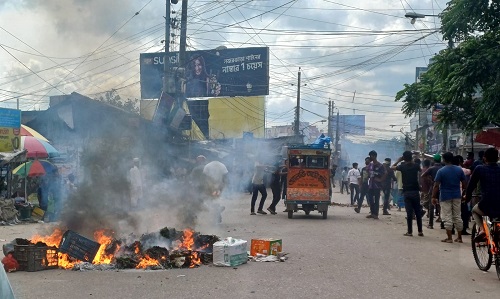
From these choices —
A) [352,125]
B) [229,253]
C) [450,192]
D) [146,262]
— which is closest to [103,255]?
[146,262]

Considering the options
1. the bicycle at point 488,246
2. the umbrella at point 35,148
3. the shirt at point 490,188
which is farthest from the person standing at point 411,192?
the umbrella at point 35,148

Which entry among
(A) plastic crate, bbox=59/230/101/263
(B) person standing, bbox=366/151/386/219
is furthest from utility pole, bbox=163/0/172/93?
(A) plastic crate, bbox=59/230/101/263

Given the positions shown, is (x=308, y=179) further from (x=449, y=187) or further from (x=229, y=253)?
(x=229, y=253)

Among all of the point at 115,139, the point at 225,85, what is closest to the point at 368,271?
the point at 115,139

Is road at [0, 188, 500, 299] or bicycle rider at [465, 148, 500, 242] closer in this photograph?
road at [0, 188, 500, 299]

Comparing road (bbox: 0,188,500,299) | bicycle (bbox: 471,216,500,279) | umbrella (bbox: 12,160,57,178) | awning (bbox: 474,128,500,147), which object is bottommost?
road (bbox: 0,188,500,299)

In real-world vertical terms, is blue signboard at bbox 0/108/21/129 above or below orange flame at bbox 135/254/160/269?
above

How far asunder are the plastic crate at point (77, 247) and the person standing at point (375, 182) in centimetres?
1079

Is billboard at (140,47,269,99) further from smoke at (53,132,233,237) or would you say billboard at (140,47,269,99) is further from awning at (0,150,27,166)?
smoke at (53,132,233,237)

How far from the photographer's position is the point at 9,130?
18.3 metres

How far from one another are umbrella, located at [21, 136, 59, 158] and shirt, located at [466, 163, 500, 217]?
15081 mm

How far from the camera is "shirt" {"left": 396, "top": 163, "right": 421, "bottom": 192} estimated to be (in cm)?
1291

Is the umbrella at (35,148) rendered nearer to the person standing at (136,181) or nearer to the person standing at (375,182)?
the person standing at (136,181)

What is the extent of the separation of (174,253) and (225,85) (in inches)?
1367
